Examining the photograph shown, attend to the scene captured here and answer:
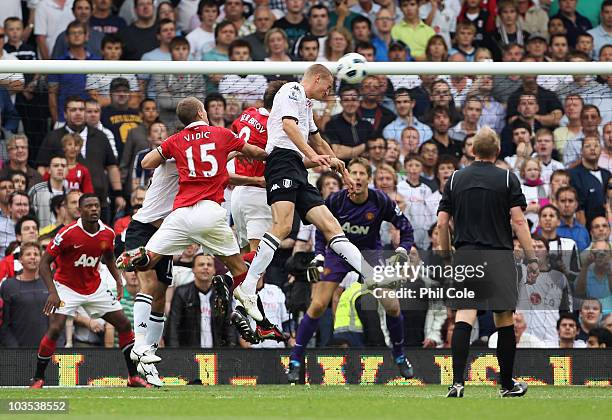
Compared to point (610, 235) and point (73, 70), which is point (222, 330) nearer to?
point (73, 70)

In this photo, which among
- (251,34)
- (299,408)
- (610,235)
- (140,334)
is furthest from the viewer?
(251,34)

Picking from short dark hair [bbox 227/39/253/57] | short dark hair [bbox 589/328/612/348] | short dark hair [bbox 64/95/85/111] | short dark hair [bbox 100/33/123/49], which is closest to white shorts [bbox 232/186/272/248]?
short dark hair [bbox 64/95/85/111]

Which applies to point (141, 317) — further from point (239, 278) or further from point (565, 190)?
point (565, 190)

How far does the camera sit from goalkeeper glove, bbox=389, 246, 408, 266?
12.8 meters

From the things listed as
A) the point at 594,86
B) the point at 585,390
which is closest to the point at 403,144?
the point at 594,86

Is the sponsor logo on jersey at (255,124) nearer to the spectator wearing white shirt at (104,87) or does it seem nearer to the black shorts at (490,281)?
the black shorts at (490,281)

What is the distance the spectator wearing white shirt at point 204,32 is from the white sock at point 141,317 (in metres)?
6.77

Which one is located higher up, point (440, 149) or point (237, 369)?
point (440, 149)

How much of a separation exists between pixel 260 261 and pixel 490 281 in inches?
89.1

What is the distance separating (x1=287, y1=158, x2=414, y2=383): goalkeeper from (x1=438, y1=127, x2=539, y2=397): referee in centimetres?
255

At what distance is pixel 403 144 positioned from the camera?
15875mm

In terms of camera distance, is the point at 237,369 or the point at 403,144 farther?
the point at 403,144

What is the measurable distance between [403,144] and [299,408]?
7.38m

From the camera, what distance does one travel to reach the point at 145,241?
12.2 m
